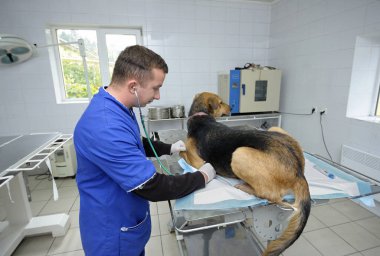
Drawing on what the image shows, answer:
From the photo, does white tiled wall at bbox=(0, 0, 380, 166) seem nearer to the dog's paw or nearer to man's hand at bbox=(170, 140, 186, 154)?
the dog's paw

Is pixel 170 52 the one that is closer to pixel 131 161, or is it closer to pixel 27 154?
pixel 27 154

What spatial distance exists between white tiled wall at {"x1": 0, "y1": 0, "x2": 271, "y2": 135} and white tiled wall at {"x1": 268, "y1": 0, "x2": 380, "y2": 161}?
1.73 feet

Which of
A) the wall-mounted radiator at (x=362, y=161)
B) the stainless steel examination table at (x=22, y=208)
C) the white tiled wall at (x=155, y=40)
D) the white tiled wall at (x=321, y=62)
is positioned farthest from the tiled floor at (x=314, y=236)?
the white tiled wall at (x=155, y=40)

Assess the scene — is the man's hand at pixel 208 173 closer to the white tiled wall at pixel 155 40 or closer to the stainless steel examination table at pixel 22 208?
the stainless steel examination table at pixel 22 208

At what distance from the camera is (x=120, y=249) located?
88 centimetres

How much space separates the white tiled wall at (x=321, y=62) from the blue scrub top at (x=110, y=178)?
8.05 ft

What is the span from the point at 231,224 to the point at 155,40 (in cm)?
282

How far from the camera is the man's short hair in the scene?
799 millimetres

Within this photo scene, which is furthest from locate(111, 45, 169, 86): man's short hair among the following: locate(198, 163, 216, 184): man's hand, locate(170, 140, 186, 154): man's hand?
locate(170, 140, 186, 154): man's hand

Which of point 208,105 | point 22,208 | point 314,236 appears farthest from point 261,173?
point 22,208

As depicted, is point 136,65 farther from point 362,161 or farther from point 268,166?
point 362,161

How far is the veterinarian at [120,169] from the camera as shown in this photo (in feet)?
2.37

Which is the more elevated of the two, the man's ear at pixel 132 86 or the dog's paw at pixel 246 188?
the man's ear at pixel 132 86

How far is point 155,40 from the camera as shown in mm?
3135
